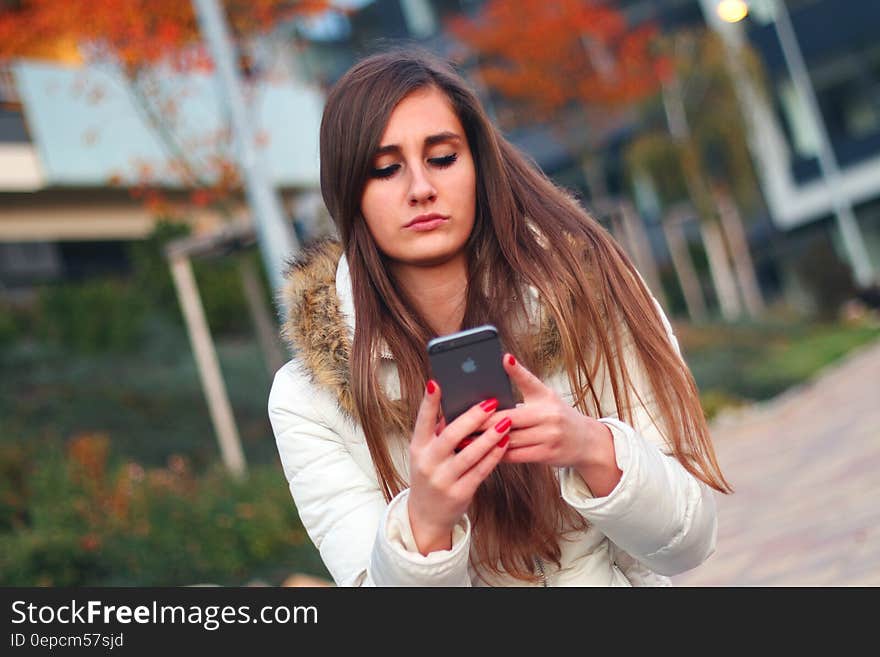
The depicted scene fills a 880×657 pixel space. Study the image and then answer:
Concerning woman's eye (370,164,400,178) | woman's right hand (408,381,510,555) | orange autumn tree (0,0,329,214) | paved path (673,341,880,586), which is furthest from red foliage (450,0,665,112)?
woman's right hand (408,381,510,555)

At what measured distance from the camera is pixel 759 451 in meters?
11.3

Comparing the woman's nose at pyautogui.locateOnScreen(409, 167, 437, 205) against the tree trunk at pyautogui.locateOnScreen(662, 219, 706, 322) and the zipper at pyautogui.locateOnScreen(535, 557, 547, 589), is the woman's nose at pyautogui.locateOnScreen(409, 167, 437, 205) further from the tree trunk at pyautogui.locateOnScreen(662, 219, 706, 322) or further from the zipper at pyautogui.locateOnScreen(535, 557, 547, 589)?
the tree trunk at pyautogui.locateOnScreen(662, 219, 706, 322)

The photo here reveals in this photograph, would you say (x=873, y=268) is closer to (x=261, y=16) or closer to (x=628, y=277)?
(x=261, y=16)

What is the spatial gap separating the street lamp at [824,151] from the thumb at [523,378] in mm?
27358

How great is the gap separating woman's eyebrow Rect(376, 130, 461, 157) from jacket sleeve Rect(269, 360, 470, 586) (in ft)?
1.60

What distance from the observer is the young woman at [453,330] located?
2340 mm

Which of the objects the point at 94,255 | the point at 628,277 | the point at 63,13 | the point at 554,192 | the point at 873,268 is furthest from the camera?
the point at 873,268

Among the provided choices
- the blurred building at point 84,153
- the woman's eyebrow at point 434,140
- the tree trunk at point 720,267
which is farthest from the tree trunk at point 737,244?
the woman's eyebrow at point 434,140

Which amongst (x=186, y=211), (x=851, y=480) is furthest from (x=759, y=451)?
(x=186, y=211)

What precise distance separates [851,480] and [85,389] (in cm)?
815

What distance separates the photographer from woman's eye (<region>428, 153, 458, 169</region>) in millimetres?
2395

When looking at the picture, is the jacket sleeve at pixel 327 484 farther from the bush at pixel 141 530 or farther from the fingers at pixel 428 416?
the bush at pixel 141 530

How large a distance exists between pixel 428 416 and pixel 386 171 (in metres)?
0.67
